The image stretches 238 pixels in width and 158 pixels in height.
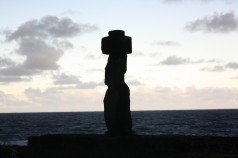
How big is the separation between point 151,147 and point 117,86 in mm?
2657

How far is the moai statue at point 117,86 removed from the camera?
13.4m

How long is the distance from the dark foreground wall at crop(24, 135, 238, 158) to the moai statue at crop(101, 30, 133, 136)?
111 centimetres

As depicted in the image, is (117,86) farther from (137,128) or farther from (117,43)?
(137,128)

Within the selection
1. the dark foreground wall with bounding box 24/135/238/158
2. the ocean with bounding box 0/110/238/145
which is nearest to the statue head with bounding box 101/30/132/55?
the dark foreground wall with bounding box 24/135/238/158

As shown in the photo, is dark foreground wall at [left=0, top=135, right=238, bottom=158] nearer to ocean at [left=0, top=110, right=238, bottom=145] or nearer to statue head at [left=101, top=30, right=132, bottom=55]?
statue head at [left=101, top=30, right=132, bottom=55]

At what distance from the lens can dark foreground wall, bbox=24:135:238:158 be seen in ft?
36.2

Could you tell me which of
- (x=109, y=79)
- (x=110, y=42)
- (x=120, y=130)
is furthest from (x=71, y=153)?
(x=110, y=42)

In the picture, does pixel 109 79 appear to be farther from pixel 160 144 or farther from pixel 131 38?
pixel 160 144

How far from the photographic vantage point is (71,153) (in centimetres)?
1277

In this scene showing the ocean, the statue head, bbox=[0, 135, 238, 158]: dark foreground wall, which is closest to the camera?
bbox=[0, 135, 238, 158]: dark foreground wall

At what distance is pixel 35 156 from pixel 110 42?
157 inches

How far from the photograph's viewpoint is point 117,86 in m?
13.4

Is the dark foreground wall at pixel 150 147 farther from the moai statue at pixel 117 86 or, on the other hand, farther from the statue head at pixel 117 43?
the statue head at pixel 117 43

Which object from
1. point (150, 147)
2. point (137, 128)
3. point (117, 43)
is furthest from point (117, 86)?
point (137, 128)
